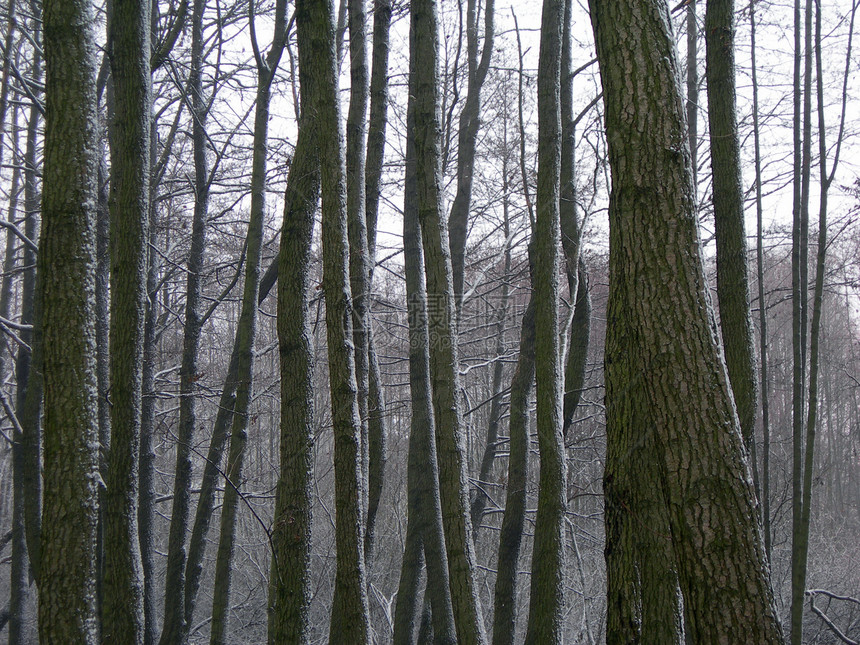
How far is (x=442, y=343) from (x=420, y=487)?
139cm

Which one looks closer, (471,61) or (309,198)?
(309,198)

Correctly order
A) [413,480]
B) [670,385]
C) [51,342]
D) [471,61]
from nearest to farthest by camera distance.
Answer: [670,385] < [51,342] < [413,480] < [471,61]

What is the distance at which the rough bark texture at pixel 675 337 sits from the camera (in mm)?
2148

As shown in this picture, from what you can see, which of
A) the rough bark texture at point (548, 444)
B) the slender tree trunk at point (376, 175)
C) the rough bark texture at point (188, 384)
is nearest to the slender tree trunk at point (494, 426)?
the slender tree trunk at point (376, 175)

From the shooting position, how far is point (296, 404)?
3.90 metres

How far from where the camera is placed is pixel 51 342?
3035 mm

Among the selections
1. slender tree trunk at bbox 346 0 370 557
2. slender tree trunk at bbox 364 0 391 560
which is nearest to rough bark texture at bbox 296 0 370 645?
slender tree trunk at bbox 346 0 370 557

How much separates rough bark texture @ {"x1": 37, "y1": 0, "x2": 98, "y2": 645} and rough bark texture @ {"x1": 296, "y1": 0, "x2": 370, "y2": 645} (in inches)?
48.4

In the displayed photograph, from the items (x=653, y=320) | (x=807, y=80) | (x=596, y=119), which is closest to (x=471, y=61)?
(x=596, y=119)

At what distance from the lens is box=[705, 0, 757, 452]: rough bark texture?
12.5ft

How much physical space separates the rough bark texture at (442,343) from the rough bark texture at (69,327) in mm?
2060

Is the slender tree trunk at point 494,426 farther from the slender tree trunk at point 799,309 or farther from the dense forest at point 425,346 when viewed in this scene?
the slender tree trunk at point 799,309

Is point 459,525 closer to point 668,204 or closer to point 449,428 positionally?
point 449,428

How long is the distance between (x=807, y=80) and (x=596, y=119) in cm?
171
